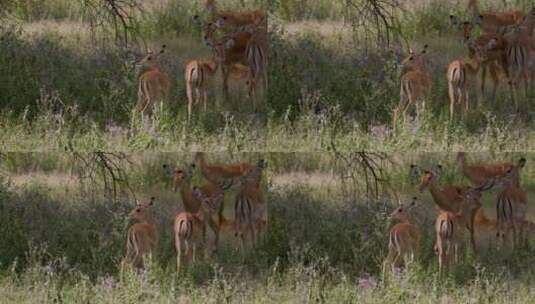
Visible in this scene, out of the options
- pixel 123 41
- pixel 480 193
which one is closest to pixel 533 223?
pixel 480 193

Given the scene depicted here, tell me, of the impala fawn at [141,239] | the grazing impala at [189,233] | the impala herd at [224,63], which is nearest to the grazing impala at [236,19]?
the impala herd at [224,63]

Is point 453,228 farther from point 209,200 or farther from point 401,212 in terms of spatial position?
point 209,200

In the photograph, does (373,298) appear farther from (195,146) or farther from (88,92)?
(88,92)

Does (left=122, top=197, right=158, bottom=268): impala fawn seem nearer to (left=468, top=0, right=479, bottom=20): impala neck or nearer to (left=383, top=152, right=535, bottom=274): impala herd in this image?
(left=383, top=152, right=535, bottom=274): impala herd

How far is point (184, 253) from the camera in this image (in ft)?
54.9

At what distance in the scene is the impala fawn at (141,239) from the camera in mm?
16734

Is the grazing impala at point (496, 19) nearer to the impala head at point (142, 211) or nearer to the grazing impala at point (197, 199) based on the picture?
the grazing impala at point (197, 199)

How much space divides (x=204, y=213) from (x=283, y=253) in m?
0.83

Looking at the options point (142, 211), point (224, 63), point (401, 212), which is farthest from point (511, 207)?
point (142, 211)

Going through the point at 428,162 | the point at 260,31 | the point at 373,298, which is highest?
the point at 260,31

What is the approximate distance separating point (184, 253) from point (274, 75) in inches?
72.9

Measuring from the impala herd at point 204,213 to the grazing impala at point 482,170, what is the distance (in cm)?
186

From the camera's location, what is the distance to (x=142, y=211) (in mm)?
16859

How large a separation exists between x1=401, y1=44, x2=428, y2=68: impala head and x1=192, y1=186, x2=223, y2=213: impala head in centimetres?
209
